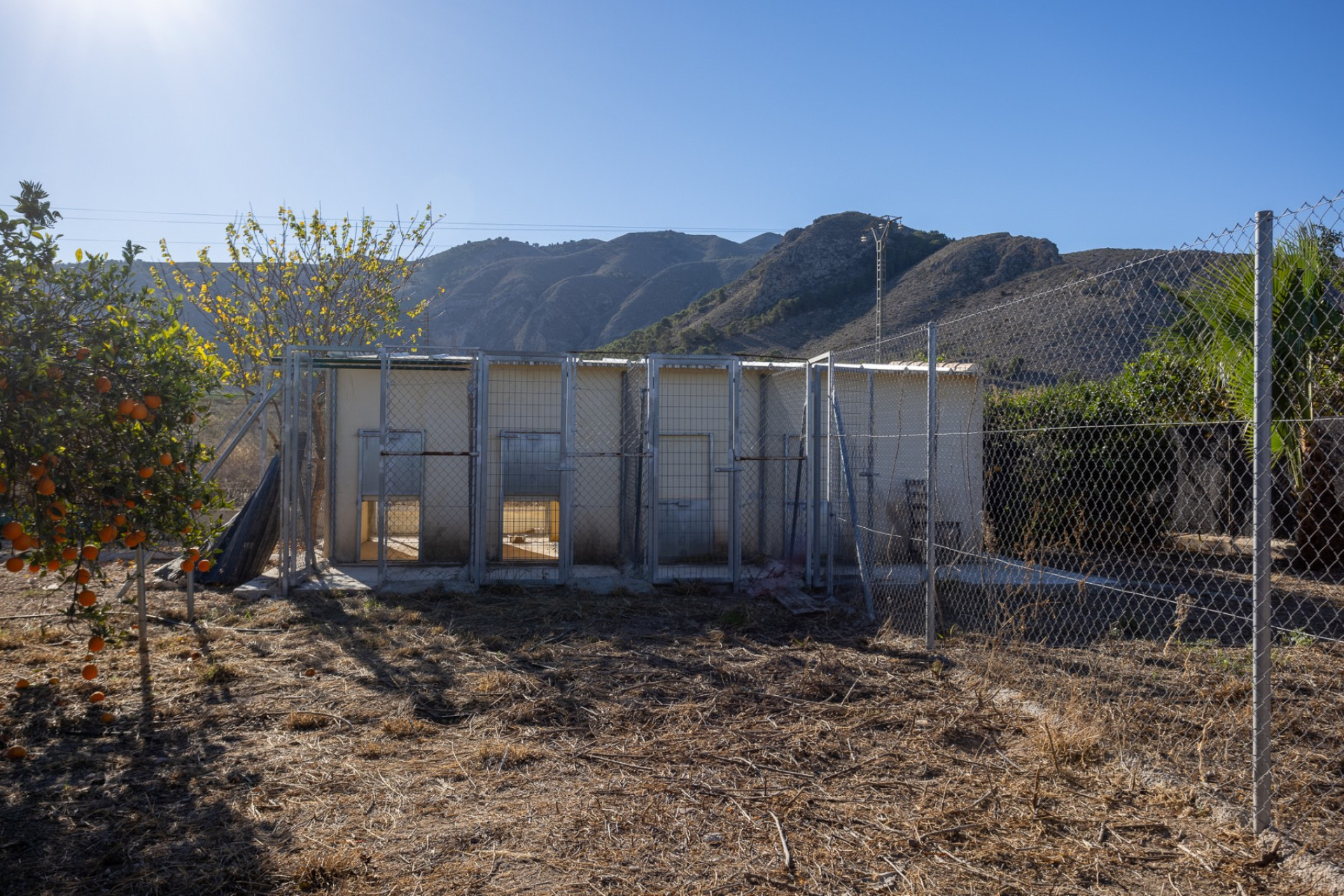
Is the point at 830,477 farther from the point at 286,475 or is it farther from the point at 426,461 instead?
the point at 286,475

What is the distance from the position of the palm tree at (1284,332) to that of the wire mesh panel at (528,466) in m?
6.03

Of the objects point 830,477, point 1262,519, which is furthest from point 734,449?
point 1262,519

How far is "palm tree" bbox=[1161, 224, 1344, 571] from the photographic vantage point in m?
5.68

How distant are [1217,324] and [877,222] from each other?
4252 cm

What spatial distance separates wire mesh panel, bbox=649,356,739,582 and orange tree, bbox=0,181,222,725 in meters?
5.63

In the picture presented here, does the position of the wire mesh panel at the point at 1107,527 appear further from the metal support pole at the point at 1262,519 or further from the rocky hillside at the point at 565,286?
the rocky hillside at the point at 565,286

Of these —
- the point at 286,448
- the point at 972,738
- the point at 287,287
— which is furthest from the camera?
the point at 287,287

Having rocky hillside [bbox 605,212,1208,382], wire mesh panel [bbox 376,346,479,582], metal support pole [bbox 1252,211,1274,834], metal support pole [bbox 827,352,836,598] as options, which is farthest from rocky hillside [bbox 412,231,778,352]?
metal support pole [bbox 1252,211,1274,834]

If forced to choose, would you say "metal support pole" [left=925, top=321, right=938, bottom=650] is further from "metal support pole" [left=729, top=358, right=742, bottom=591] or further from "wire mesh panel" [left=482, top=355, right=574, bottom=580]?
"wire mesh panel" [left=482, top=355, right=574, bottom=580]

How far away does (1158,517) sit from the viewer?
11734 mm

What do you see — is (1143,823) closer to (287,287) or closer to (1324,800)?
(1324,800)

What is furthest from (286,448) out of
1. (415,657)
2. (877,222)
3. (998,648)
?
(877,222)

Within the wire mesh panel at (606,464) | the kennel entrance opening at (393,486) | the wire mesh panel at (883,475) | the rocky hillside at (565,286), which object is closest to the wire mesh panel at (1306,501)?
the wire mesh panel at (883,475)

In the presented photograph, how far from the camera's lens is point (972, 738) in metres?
4.85
